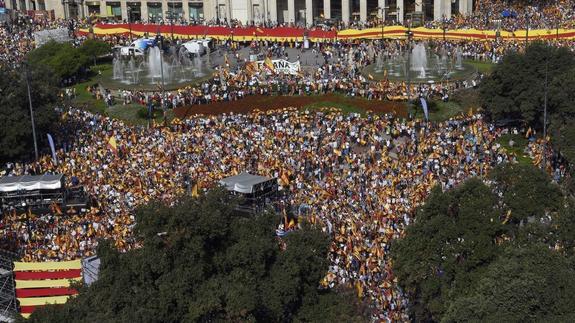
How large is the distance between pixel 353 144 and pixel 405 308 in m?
17.7

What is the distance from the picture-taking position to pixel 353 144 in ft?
162

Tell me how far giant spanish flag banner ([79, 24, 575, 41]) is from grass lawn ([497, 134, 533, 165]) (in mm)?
24286

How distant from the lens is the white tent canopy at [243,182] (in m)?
41.3

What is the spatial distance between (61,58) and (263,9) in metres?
31.0

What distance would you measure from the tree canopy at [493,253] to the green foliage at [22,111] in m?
27.5

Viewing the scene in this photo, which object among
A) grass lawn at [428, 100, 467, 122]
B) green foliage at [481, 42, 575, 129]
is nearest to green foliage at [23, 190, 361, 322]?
green foliage at [481, 42, 575, 129]

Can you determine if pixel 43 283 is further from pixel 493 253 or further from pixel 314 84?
pixel 314 84

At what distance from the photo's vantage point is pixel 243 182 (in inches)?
1641

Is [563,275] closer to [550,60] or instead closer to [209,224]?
[209,224]

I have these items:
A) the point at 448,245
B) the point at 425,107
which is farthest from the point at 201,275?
the point at 425,107

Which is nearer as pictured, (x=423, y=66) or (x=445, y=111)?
(x=445, y=111)

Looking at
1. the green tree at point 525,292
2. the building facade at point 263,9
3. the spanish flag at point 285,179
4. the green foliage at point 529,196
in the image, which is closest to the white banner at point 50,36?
the building facade at point 263,9

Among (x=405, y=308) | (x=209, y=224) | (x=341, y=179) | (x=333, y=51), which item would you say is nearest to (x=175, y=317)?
(x=209, y=224)

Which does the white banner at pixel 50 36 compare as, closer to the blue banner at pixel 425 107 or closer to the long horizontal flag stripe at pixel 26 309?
the blue banner at pixel 425 107
